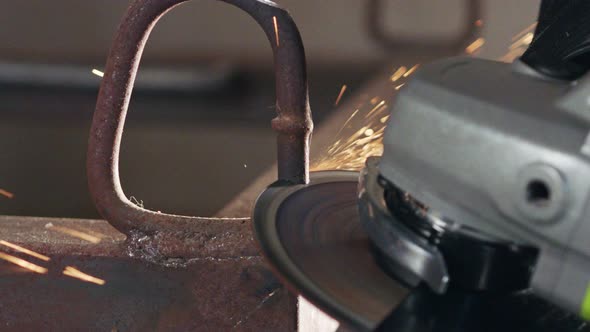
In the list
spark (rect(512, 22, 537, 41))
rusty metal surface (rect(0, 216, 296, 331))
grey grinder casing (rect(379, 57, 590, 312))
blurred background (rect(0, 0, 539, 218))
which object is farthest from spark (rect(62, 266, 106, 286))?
spark (rect(512, 22, 537, 41))

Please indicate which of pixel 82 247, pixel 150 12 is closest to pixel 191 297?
pixel 82 247

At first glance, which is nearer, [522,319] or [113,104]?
[522,319]

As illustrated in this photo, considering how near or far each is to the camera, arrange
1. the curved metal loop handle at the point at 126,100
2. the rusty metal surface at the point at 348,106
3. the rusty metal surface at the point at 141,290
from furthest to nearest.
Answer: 1. the rusty metal surface at the point at 348,106
2. the rusty metal surface at the point at 141,290
3. the curved metal loop handle at the point at 126,100

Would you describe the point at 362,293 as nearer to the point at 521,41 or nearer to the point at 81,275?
the point at 81,275

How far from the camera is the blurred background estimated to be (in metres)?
2.91

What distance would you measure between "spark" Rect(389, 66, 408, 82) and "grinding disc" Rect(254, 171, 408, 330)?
2140 millimetres

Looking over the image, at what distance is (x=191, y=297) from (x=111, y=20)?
89.1 inches

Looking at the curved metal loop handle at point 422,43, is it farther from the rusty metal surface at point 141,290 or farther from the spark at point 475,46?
the rusty metal surface at point 141,290

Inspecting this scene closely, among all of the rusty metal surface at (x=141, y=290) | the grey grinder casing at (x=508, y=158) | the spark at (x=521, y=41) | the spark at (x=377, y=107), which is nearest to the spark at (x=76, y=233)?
the rusty metal surface at (x=141, y=290)

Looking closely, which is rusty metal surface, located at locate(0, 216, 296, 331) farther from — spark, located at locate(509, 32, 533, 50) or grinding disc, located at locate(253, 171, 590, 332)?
spark, located at locate(509, 32, 533, 50)

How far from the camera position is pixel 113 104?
0.98 meters

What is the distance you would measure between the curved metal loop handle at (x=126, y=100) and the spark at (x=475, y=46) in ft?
6.81

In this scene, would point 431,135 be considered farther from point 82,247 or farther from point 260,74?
point 260,74

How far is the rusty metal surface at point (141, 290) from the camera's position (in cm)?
103
